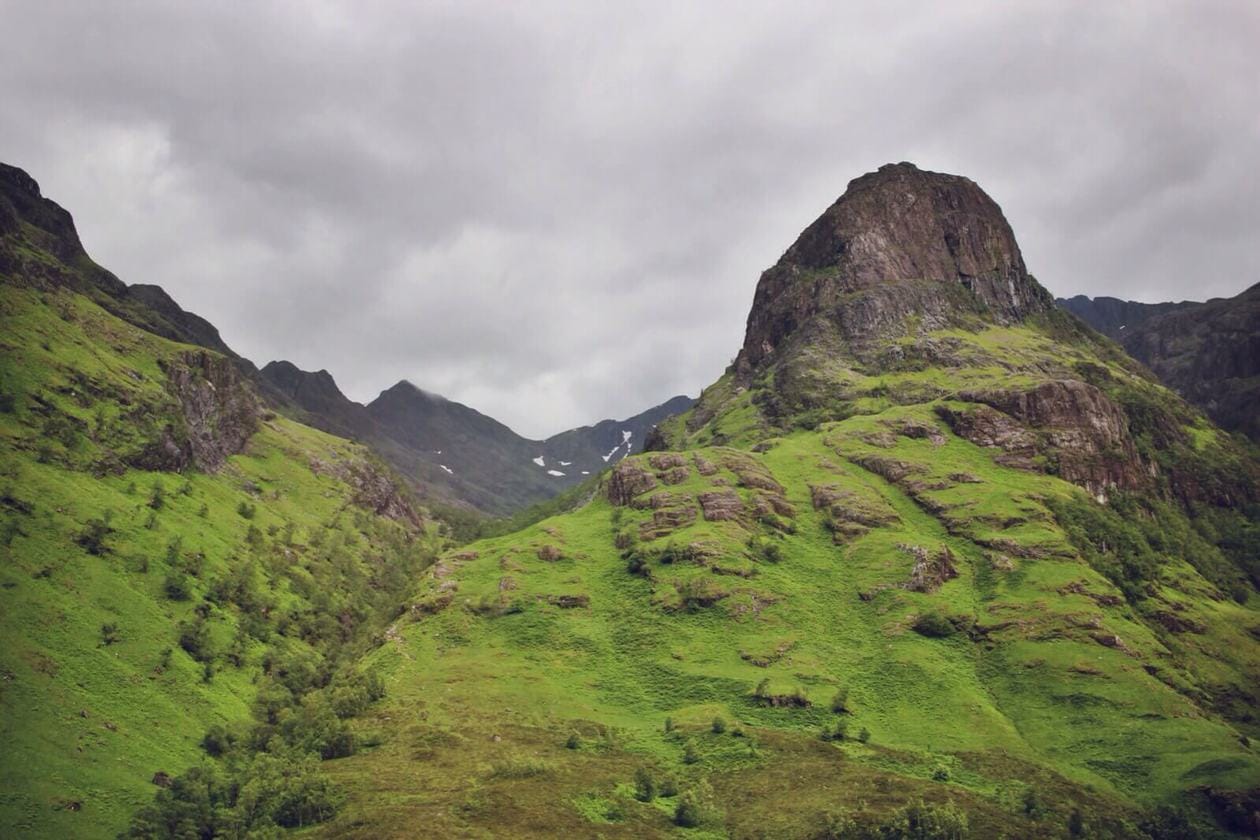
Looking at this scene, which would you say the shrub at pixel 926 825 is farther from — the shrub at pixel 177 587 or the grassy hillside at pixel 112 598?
the shrub at pixel 177 587

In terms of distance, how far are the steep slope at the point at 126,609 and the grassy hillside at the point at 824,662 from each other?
17571 millimetres

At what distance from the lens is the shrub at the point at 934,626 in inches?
4353

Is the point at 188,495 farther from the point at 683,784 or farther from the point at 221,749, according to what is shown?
the point at 683,784

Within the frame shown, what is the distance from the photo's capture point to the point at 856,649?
10944cm

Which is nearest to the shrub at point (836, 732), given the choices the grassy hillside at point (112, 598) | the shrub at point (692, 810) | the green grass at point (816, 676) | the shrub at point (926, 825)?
the green grass at point (816, 676)

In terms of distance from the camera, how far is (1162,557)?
144 meters

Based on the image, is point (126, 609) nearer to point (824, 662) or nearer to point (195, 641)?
point (195, 641)

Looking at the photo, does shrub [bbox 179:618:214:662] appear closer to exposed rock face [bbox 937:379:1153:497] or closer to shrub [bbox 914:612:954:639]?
shrub [bbox 914:612:954:639]

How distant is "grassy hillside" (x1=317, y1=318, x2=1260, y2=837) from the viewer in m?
75.8

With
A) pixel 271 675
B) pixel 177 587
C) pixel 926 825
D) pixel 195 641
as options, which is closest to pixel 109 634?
pixel 195 641

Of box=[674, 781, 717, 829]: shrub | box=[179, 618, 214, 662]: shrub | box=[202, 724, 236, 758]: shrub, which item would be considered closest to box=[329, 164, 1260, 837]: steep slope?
box=[674, 781, 717, 829]: shrub

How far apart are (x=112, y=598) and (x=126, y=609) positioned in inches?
107

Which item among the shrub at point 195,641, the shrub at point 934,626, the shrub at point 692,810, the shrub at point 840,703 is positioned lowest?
the shrub at point 692,810

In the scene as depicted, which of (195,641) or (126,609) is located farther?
(195,641)
